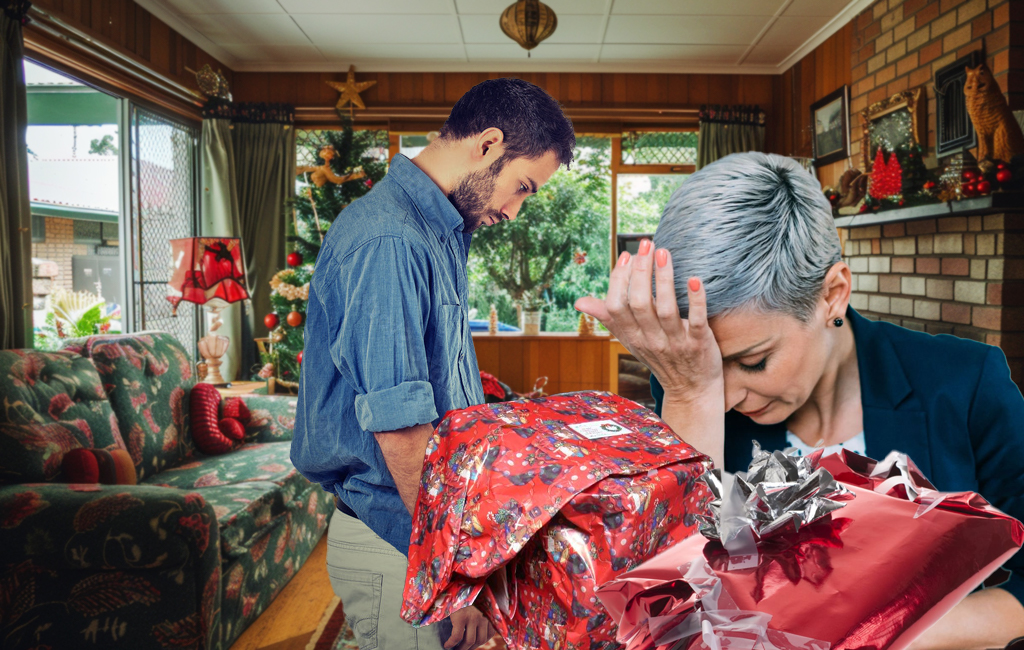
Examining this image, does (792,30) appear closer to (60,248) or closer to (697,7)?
(697,7)

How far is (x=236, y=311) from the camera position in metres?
5.36

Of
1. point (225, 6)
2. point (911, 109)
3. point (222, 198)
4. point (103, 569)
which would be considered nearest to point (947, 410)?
point (103, 569)

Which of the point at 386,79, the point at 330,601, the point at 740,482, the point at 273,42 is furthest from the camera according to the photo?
the point at 386,79

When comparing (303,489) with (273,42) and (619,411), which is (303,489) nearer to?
(619,411)

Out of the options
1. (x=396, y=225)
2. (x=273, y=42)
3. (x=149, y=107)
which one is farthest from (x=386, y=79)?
(x=396, y=225)

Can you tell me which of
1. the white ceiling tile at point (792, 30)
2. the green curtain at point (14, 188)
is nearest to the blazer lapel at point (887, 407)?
the green curtain at point (14, 188)

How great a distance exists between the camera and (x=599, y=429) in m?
0.45

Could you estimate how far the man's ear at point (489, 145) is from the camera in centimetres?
122

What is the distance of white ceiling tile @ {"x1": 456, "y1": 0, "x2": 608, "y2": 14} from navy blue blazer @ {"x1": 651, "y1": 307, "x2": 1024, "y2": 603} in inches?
159

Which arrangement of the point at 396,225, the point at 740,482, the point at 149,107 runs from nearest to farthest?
the point at 740,482 → the point at 396,225 → the point at 149,107

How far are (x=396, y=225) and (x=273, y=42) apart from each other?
4.82 metres

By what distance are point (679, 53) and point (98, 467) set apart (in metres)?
5.03

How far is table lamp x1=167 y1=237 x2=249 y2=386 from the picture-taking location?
3666 mm

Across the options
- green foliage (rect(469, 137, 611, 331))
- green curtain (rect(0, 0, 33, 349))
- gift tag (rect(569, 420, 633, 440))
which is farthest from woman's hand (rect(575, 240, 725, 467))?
green foliage (rect(469, 137, 611, 331))
